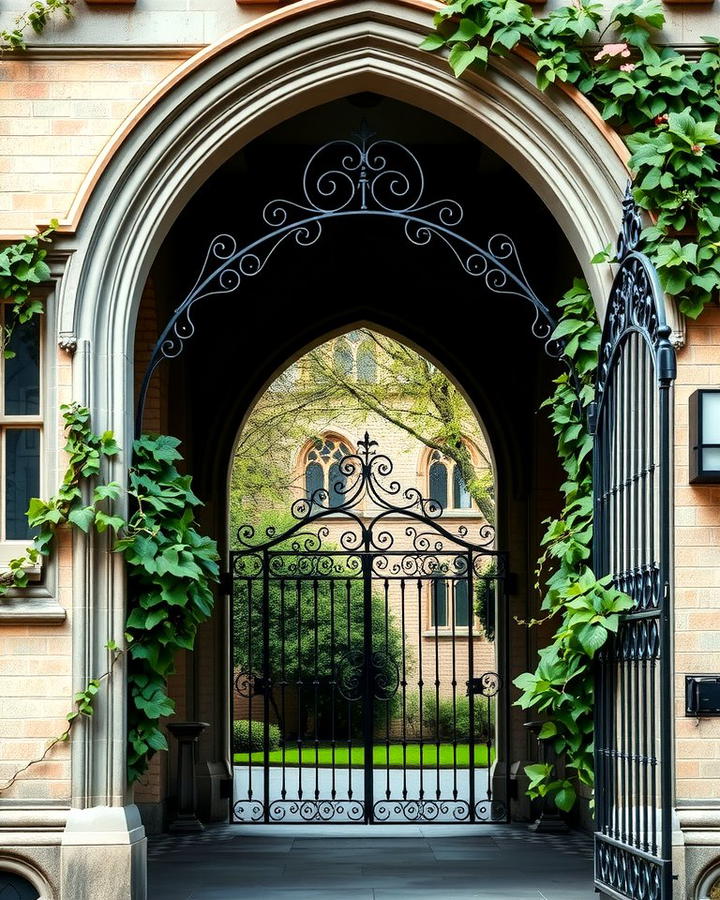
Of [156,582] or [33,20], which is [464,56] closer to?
[33,20]

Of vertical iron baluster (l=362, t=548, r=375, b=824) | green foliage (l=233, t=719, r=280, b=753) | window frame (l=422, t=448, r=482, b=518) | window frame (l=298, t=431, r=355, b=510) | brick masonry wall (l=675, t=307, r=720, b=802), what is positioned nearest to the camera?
brick masonry wall (l=675, t=307, r=720, b=802)

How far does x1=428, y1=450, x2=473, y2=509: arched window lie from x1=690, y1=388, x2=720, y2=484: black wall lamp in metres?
24.5

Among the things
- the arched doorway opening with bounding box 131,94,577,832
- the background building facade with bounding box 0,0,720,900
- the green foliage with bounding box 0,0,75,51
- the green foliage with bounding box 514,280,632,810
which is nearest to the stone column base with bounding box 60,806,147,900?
the background building facade with bounding box 0,0,720,900

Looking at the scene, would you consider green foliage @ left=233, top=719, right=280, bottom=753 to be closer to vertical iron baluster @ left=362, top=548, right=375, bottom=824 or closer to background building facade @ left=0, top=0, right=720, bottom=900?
vertical iron baluster @ left=362, top=548, right=375, bottom=824

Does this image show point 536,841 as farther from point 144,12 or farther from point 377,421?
point 377,421

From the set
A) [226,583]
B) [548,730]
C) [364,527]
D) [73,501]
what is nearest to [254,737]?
[226,583]

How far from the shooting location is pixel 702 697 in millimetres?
7070

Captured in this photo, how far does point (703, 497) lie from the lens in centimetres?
723

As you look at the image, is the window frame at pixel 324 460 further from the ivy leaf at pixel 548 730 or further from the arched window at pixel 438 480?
the ivy leaf at pixel 548 730

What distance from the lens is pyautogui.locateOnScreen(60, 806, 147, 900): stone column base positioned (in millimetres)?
6949

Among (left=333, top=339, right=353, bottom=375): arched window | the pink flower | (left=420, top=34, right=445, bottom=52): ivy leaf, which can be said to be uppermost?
(left=333, top=339, right=353, bottom=375): arched window

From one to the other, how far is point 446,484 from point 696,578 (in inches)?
1004

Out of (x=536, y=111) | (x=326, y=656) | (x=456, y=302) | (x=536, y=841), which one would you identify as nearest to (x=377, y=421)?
(x=326, y=656)

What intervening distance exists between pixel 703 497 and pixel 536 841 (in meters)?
4.48
